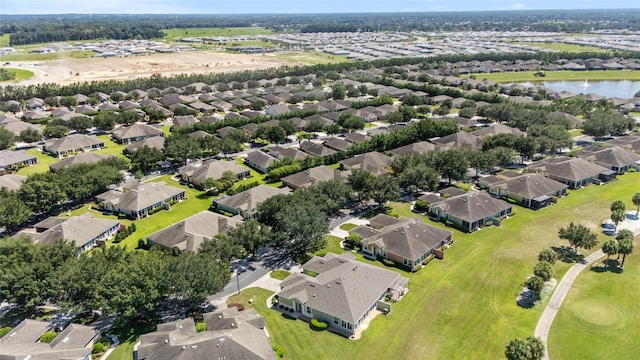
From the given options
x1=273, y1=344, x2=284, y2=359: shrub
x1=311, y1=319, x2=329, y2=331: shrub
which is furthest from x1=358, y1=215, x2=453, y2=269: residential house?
x1=273, y1=344, x2=284, y2=359: shrub

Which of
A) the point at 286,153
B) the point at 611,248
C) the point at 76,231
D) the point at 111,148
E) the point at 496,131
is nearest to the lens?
the point at 611,248

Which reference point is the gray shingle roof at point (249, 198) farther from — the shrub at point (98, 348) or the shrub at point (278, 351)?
the shrub at point (98, 348)

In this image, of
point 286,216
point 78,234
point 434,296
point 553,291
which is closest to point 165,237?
point 78,234

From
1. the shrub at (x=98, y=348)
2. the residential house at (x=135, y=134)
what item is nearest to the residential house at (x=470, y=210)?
the shrub at (x=98, y=348)

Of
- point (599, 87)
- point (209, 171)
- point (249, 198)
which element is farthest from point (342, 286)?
point (599, 87)

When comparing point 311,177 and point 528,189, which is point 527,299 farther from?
point 311,177

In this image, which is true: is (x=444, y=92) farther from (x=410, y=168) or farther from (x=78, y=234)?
(x=78, y=234)
